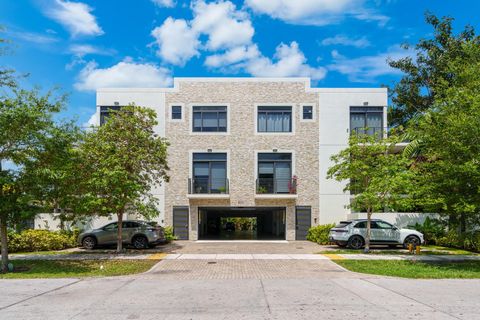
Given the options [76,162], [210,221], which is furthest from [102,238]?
[210,221]

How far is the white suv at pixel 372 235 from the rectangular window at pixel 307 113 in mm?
8238

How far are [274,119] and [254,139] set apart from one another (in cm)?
185

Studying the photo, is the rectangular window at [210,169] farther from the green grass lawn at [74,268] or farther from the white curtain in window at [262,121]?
the green grass lawn at [74,268]

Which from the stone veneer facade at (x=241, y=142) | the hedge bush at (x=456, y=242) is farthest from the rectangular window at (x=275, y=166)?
the hedge bush at (x=456, y=242)

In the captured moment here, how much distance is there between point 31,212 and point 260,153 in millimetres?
15579

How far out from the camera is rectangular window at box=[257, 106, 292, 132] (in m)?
27.3

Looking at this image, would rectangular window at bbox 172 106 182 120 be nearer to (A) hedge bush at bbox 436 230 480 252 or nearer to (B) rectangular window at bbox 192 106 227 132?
(B) rectangular window at bbox 192 106 227 132

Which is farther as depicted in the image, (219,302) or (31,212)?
(31,212)

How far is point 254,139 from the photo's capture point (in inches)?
1064

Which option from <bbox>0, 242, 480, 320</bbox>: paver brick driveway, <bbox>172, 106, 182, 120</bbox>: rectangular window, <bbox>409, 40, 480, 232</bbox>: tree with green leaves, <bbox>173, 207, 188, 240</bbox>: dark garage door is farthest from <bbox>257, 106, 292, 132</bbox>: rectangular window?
<bbox>0, 242, 480, 320</bbox>: paver brick driveway

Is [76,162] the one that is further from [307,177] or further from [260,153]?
[307,177]

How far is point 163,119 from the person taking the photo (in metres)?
26.8

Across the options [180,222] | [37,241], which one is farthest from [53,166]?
[180,222]

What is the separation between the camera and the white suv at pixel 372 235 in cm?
2075
